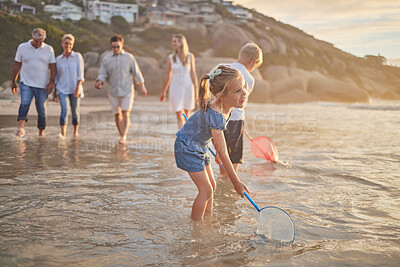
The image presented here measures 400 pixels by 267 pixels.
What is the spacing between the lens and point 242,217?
3961 millimetres

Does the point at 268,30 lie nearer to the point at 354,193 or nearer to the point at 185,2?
the point at 185,2

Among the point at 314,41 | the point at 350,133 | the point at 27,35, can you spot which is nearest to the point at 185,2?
the point at 314,41

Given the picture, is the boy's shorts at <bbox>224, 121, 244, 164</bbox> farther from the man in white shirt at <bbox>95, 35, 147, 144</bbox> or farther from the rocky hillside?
the rocky hillside

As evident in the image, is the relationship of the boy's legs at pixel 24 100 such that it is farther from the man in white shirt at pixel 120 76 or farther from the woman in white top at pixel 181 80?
the woman in white top at pixel 181 80

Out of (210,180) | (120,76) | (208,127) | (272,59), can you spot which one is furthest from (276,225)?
(272,59)

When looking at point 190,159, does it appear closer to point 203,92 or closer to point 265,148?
point 203,92

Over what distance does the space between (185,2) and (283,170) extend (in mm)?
83695

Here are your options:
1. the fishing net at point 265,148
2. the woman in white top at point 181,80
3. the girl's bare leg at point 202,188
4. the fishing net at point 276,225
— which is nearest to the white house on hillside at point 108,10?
the woman in white top at point 181,80

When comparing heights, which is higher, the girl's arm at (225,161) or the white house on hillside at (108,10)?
the white house on hillside at (108,10)

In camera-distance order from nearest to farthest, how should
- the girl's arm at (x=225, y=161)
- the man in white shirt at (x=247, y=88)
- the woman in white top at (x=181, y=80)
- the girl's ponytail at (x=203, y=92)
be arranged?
1. the girl's arm at (x=225, y=161)
2. the girl's ponytail at (x=203, y=92)
3. the man in white shirt at (x=247, y=88)
4. the woman in white top at (x=181, y=80)

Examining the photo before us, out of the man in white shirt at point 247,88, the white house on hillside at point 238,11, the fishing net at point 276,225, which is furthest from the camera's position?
the white house on hillside at point 238,11

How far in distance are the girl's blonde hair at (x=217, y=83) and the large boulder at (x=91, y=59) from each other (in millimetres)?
29324

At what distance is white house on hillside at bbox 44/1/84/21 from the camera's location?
45.2m

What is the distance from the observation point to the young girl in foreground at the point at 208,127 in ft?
11.2
